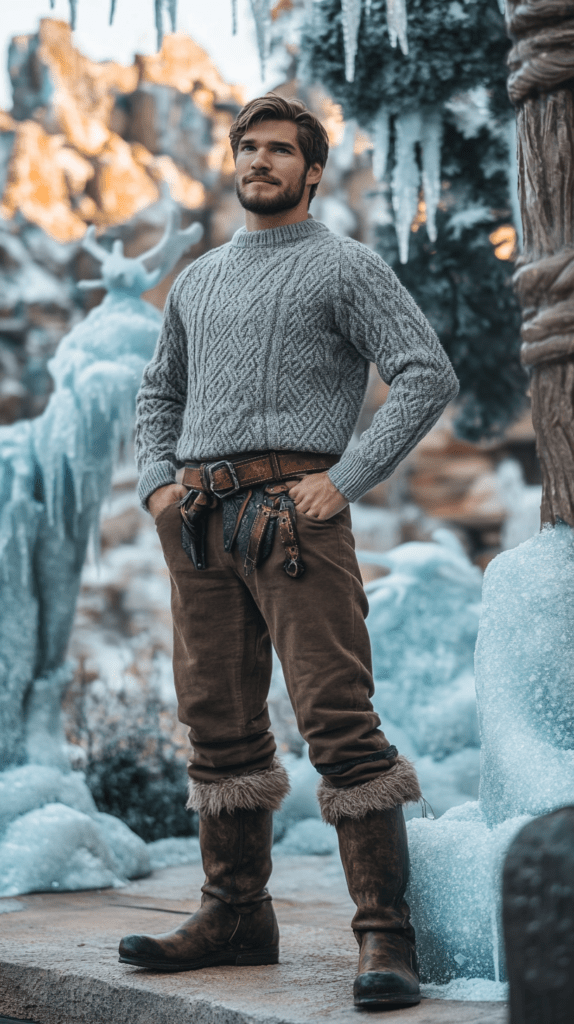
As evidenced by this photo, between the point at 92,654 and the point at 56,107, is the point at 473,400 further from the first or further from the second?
the point at 56,107

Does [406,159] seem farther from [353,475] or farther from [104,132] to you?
[104,132]

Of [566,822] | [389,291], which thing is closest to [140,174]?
[389,291]

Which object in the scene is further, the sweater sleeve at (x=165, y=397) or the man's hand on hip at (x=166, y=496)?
the sweater sleeve at (x=165, y=397)

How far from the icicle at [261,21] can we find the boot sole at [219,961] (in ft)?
8.68

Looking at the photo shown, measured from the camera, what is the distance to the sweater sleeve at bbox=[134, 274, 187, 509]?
2.21m

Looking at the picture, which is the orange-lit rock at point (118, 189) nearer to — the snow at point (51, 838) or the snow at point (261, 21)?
the snow at point (261, 21)

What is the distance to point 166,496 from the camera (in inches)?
82.7

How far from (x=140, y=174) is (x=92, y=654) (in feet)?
25.8

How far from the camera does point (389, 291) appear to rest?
1.95 meters

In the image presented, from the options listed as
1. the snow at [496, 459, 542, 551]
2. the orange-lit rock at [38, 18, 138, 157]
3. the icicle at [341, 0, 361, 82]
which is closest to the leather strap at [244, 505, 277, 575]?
the icicle at [341, 0, 361, 82]

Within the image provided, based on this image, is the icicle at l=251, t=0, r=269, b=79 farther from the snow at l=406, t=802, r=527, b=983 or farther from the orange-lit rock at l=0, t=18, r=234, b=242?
the orange-lit rock at l=0, t=18, r=234, b=242

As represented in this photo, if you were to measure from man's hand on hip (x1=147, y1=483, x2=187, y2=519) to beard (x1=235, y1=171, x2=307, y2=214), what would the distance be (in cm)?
60

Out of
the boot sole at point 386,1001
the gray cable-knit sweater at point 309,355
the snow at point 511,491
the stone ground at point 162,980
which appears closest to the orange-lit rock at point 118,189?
the snow at point 511,491

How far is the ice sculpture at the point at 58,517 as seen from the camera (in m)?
3.54
